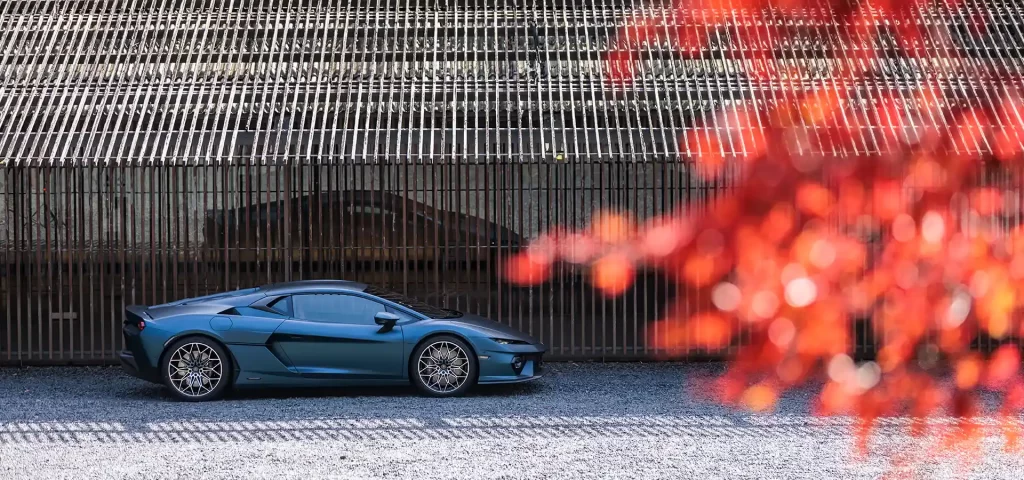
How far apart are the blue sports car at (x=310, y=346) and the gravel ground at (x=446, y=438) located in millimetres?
248

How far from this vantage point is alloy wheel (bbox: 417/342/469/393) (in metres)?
10.3

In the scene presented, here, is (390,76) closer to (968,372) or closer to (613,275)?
(613,275)

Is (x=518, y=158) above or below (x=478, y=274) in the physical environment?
above

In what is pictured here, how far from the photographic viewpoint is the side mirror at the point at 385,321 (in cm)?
1031

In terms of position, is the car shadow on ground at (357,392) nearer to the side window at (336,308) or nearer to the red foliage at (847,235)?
the side window at (336,308)

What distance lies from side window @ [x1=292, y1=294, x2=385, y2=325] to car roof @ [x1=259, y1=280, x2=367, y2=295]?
0.21ft

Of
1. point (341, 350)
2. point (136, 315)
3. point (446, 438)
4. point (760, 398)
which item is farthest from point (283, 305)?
point (760, 398)

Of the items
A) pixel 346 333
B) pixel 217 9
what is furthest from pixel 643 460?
pixel 217 9

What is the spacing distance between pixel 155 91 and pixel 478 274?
4.63 meters

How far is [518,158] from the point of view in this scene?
12.3 meters

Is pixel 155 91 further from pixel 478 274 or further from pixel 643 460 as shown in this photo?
pixel 643 460

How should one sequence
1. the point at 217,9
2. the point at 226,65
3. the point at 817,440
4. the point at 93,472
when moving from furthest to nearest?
the point at 217,9
the point at 226,65
the point at 817,440
the point at 93,472

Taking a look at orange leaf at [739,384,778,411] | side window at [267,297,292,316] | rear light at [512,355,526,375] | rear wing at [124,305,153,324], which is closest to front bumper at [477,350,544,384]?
rear light at [512,355,526,375]

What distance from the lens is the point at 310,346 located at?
33.7 ft
